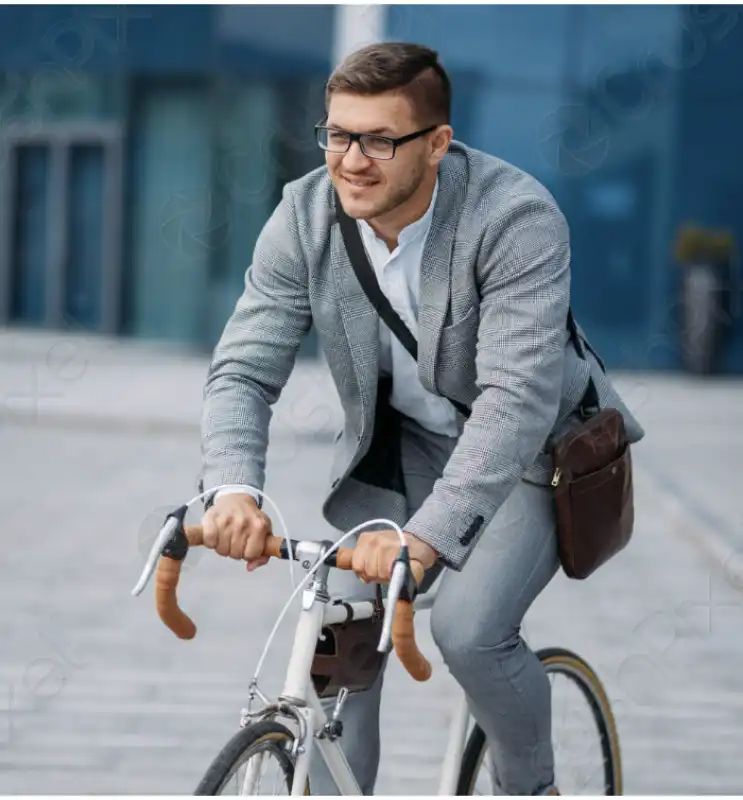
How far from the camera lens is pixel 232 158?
19.0 meters

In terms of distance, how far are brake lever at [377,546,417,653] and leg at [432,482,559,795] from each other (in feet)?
1.86

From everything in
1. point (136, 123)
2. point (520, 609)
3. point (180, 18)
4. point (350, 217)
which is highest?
point (350, 217)

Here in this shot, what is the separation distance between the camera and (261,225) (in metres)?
17.8

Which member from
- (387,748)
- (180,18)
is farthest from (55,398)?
(387,748)

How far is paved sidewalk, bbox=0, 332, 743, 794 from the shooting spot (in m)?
4.29

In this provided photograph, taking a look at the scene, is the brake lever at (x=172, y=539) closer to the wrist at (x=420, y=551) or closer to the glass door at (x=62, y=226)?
the wrist at (x=420, y=551)

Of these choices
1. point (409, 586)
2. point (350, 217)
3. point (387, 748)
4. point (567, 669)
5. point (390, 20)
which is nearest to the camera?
point (409, 586)

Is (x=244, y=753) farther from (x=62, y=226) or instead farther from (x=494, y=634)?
(x=62, y=226)

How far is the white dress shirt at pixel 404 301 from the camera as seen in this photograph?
2730mm

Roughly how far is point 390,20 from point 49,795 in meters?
14.5

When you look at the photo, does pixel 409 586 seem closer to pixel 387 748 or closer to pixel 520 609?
pixel 520 609

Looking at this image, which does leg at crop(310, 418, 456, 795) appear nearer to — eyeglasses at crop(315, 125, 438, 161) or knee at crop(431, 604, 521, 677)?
knee at crop(431, 604, 521, 677)

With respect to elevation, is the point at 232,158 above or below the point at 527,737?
below

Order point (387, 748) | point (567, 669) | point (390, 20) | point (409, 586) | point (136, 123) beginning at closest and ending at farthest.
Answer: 1. point (409, 586)
2. point (567, 669)
3. point (387, 748)
4. point (390, 20)
5. point (136, 123)
